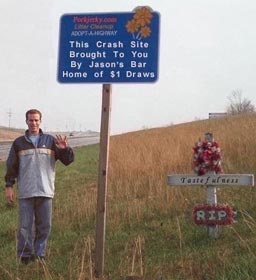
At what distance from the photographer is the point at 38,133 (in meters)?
5.92

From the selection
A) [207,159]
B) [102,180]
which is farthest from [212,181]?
[102,180]

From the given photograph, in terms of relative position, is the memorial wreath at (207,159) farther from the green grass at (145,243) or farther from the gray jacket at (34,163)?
the gray jacket at (34,163)

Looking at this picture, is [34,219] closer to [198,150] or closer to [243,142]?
[198,150]

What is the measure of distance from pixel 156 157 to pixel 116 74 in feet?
29.4

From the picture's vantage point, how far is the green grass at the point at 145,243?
4.79 m

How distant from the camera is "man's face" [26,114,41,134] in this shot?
5785mm

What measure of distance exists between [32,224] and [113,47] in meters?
2.53

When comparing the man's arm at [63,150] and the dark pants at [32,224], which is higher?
the man's arm at [63,150]

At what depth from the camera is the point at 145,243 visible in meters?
6.26

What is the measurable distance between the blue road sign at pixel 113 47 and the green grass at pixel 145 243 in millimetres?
1829

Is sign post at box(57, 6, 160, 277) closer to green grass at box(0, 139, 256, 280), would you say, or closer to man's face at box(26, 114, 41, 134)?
green grass at box(0, 139, 256, 280)

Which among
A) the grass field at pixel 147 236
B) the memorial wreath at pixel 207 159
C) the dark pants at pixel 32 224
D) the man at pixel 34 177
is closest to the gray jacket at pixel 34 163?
the man at pixel 34 177

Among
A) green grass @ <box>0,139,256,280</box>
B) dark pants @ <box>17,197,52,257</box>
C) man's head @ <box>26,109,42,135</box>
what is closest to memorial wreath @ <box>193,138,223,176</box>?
green grass @ <box>0,139,256,280</box>

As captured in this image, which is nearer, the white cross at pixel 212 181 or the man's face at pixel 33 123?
the man's face at pixel 33 123
